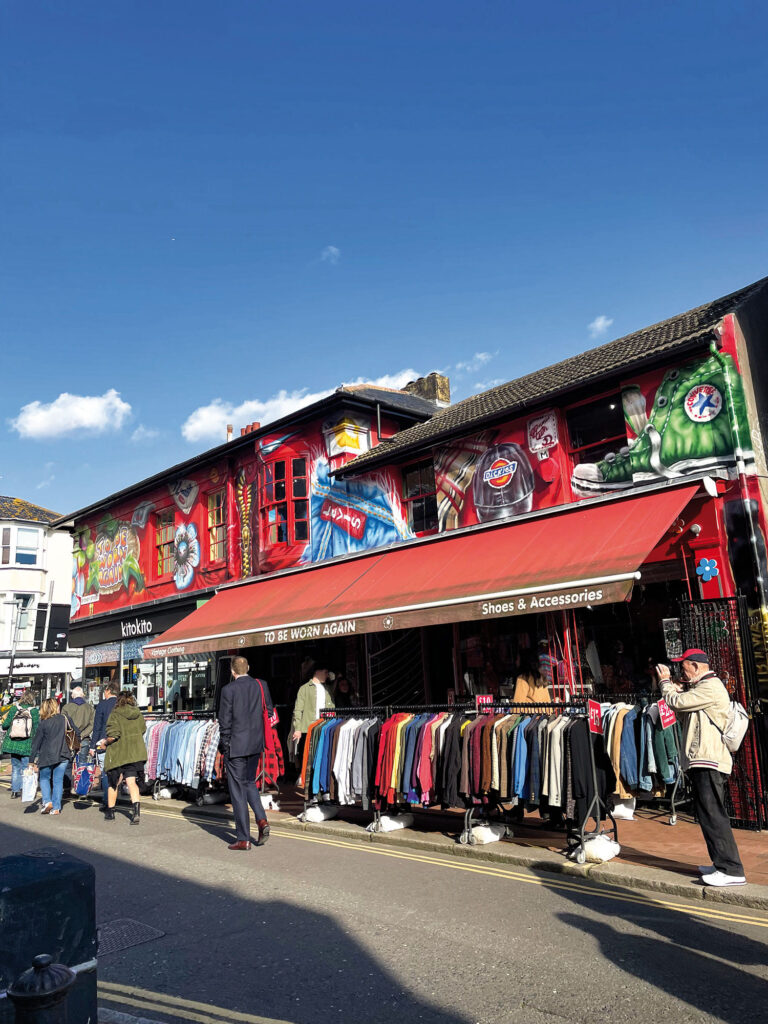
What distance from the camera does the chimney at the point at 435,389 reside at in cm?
2206

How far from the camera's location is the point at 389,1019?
409 cm

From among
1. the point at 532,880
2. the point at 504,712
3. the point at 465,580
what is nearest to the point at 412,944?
the point at 532,880

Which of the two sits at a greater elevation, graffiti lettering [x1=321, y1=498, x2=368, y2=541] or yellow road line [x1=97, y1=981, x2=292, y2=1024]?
graffiti lettering [x1=321, y1=498, x2=368, y2=541]

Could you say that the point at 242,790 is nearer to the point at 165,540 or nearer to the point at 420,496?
the point at 420,496

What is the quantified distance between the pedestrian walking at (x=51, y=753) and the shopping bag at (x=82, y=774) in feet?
3.63

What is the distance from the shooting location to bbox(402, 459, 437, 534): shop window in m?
14.9

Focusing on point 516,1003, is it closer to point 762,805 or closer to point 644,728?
point 644,728

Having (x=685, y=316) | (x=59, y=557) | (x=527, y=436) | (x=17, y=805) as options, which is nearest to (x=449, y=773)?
(x=527, y=436)

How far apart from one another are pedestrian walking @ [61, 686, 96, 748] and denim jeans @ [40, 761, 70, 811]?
1526 millimetres

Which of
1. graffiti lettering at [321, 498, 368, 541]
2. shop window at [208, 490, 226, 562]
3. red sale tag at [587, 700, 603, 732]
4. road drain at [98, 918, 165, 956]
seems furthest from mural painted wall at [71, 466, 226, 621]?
road drain at [98, 918, 165, 956]

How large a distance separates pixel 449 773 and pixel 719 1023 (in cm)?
466

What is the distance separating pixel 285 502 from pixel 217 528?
335 cm

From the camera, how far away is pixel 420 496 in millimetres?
15039

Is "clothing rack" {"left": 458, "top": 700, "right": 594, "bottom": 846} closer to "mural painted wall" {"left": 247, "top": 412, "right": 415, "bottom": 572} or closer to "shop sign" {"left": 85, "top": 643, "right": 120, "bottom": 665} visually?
"mural painted wall" {"left": 247, "top": 412, "right": 415, "bottom": 572}
